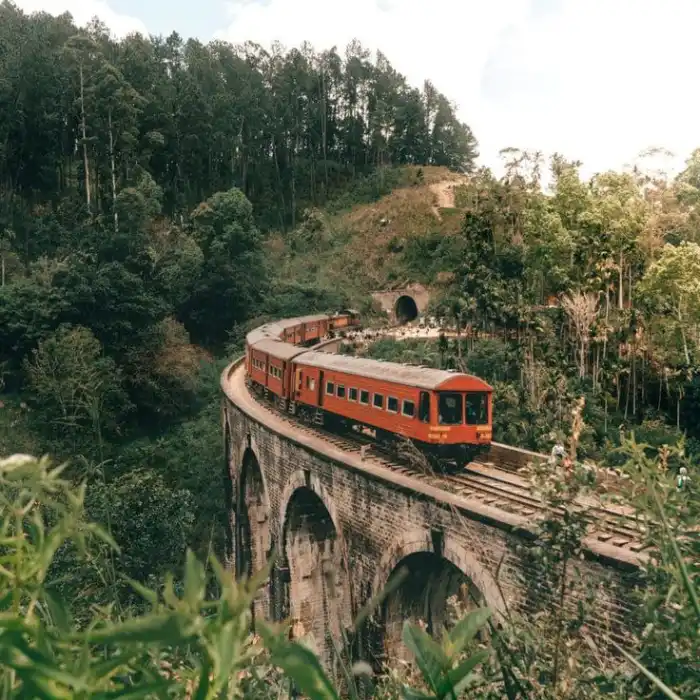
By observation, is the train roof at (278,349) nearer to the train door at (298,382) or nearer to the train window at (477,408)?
Result: the train door at (298,382)

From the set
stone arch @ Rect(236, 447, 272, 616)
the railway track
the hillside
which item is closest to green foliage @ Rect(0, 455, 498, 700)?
the railway track

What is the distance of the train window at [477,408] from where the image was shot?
44.6 ft

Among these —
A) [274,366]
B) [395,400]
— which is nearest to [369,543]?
[395,400]

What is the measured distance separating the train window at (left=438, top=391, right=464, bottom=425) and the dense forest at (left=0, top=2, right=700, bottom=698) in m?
2.38

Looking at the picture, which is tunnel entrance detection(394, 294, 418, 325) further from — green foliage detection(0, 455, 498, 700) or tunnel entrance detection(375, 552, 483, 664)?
green foliage detection(0, 455, 498, 700)

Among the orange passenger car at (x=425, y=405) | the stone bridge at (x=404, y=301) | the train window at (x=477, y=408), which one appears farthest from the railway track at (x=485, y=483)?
the stone bridge at (x=404, y=301)

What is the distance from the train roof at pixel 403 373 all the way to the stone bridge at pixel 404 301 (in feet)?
102

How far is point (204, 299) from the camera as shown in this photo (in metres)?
40.7

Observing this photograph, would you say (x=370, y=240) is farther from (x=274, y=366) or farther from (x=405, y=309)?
(x=274, y=366)

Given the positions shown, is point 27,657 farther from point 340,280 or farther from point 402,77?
point 402,77

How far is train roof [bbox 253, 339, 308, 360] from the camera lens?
20.6 meters

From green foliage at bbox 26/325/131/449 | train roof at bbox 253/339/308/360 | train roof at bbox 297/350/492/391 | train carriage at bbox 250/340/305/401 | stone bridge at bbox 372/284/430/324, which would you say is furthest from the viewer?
stone bridge at bbox 372/284/430/324

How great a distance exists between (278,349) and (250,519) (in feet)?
20.8

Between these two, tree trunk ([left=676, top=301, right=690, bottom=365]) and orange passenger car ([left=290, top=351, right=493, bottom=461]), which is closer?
orange passenger car ([left=290, top=351, right=493, bottom=461])
